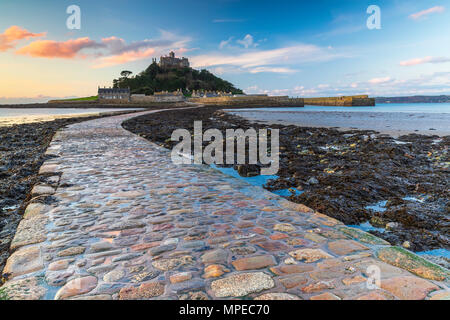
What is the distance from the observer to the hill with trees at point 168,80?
424 ft

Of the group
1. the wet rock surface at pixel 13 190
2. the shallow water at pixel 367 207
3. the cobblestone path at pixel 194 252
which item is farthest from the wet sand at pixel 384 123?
the wet rock surface at pixel 13 190

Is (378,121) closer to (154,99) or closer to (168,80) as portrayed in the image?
(154,99)

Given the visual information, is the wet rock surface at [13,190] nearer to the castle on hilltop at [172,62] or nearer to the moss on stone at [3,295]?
the moss on stone at [3,295]

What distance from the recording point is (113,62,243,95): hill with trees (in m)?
129

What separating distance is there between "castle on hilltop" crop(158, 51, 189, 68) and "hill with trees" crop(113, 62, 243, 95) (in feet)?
10.0

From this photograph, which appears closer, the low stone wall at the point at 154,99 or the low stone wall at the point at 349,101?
the low stone wall at the point at 349,101

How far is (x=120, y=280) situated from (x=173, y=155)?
6.97 m

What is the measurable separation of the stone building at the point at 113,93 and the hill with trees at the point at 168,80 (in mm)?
13500

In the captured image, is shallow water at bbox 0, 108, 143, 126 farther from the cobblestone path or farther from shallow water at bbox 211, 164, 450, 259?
the cobblestone path

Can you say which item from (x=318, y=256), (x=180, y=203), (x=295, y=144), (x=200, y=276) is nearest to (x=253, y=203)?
(x=180, y=203)

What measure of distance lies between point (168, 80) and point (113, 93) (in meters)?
31.9

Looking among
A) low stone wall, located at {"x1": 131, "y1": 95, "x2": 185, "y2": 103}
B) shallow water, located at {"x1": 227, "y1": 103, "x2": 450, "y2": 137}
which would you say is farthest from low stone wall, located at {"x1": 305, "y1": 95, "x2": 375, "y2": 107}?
low stone wall, located at {"x1": 131, "y1": 95, "x2": 185, "y2": 103}

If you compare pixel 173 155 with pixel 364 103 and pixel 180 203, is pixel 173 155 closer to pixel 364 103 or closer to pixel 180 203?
pixel 180 203
